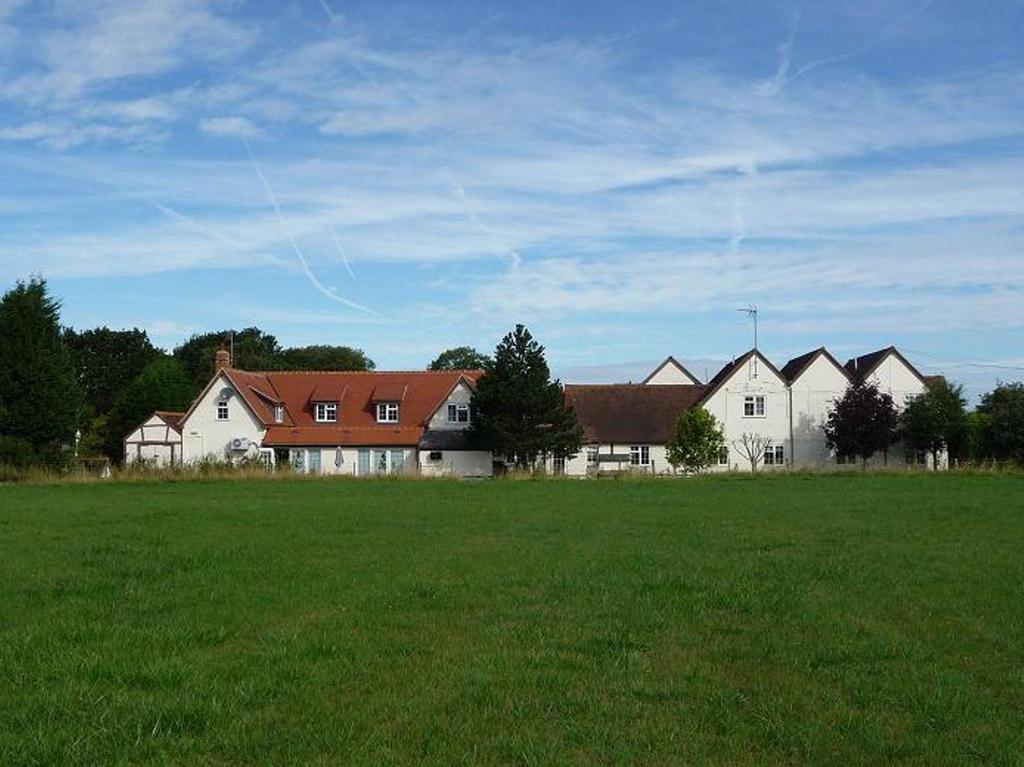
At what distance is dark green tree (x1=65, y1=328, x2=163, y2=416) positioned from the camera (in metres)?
102

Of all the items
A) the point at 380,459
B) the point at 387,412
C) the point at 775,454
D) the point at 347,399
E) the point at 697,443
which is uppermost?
the point at 347,399

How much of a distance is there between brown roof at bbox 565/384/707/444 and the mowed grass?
140ft

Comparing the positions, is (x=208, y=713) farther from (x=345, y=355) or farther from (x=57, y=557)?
(x=345, y=355)

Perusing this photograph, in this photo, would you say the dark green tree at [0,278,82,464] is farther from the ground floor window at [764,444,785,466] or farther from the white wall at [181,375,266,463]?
the ground floor window at [764,444,785,466]

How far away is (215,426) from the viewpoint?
2339 inches

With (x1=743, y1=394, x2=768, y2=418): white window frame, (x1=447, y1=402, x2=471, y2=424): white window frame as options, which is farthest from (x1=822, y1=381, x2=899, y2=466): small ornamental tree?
(x1=447, y1=402, x2=471, y2=424): white window frame

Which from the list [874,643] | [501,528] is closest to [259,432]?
[501,528]

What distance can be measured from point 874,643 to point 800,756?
316 cm

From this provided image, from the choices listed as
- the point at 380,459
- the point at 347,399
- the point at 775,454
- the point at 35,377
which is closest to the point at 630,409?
the point at 775,454

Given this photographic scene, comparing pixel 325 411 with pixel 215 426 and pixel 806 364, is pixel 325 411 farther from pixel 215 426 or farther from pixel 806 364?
pixel 806 364

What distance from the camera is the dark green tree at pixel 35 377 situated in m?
49.4

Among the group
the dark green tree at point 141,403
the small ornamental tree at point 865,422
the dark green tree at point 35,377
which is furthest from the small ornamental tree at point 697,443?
→ the dark green tree at point 141,403

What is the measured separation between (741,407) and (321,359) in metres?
56.9

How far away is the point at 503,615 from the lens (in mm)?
10062
